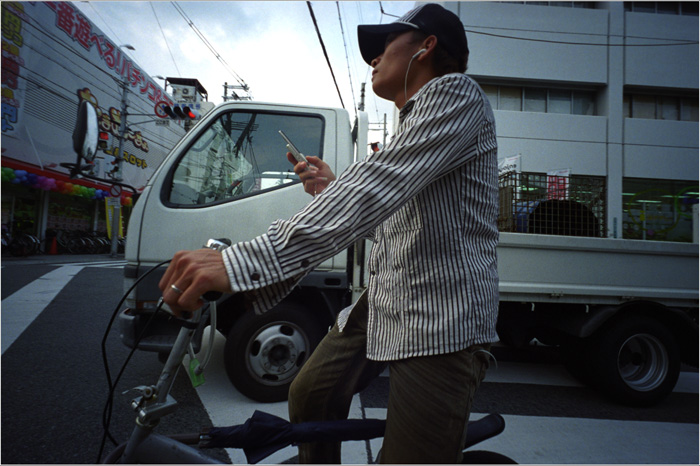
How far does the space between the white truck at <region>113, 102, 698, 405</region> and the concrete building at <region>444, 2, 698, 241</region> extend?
29.5ft

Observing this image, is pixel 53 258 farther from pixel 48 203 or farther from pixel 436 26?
pixel 436 26

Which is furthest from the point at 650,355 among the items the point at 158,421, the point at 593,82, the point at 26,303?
the point at 593,82

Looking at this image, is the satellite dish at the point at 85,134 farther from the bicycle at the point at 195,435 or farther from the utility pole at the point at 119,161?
the utility pole at the point at 119,161

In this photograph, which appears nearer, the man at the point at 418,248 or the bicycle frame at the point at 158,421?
the man at the point at 418,248

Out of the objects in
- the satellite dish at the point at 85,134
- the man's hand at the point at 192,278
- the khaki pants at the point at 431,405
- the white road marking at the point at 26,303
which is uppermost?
the satellite dish at the point at 85,134

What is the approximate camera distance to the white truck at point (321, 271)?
2.63 metres

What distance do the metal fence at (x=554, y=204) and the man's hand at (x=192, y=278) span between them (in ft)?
8.84

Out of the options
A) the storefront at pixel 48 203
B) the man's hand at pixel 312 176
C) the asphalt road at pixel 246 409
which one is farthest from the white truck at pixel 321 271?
the storefront at pixel 48 203

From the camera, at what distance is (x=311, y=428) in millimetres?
1022

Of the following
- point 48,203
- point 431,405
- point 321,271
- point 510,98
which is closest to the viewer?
point 431,405

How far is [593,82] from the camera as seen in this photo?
11539 mm

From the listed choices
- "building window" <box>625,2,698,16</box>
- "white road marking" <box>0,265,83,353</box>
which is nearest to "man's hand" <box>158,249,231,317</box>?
"white road marking" <box>0,265,83,353</box>

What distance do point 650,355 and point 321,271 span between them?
2.71 m

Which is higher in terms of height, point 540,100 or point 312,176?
point 540,100
